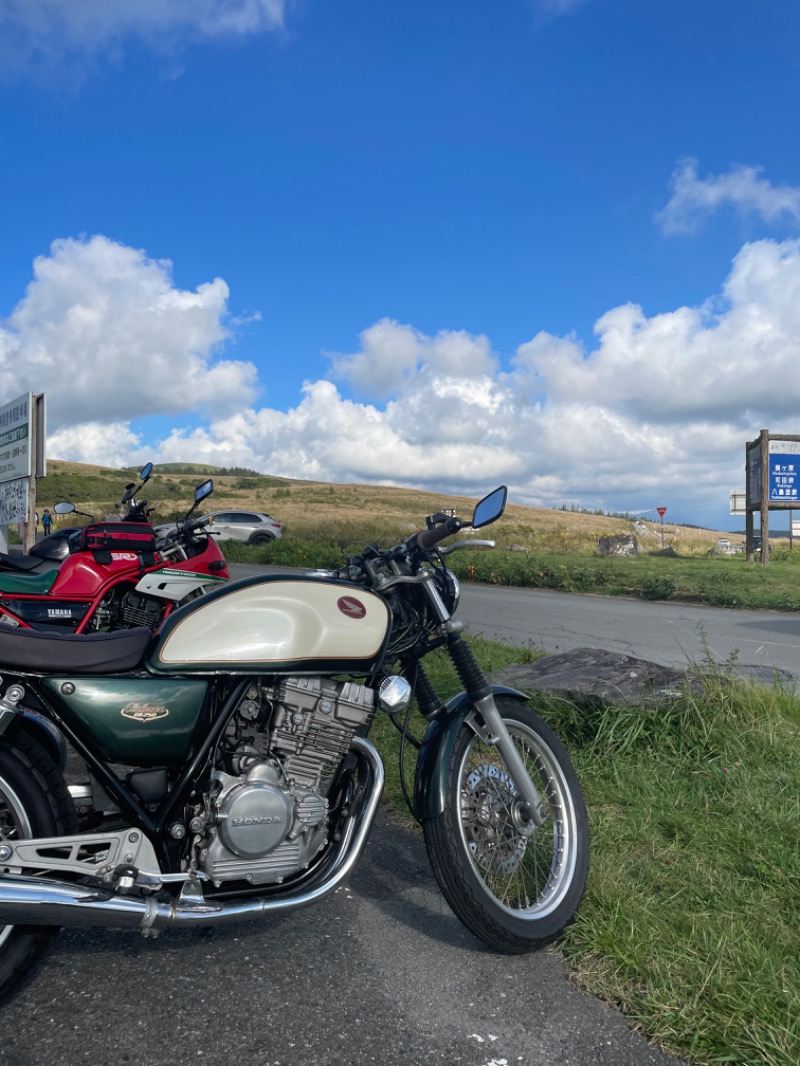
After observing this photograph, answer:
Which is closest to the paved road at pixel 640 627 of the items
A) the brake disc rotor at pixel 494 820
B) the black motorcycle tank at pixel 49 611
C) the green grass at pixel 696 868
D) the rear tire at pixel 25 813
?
the green grass at pixel 696 868

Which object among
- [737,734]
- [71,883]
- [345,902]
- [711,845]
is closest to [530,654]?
[737,734]

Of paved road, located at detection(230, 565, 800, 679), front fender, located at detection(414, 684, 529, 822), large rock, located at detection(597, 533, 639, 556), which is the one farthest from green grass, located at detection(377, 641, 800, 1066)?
large rock, located at detection(597, 533, 639, 556)

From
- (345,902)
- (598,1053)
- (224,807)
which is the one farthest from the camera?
(345,902)

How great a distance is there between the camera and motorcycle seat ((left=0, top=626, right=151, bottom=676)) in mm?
2664

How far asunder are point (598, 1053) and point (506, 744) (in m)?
1.02

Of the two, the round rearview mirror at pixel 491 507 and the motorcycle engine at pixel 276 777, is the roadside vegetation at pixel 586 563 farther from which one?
the motorcycle engine at pixel 276 777

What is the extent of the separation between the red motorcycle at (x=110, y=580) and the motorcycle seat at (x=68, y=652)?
367cm

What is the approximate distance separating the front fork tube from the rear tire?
1.37 m

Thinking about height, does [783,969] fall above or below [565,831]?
below

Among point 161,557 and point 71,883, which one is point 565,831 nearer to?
point 71,883

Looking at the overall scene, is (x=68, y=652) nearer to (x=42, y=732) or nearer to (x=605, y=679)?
(x=42, y=732)

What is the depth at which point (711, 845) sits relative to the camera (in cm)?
379

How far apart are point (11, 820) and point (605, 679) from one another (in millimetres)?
3536

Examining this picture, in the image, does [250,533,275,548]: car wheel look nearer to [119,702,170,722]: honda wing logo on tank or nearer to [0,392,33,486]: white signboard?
[0,392,33,486]: white signboard
